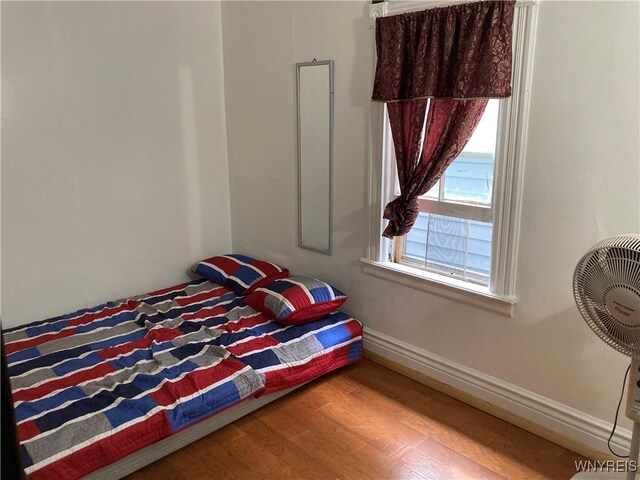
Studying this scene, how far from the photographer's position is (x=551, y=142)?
2186 millimetres

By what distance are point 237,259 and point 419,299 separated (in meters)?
1.35

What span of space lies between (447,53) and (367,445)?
5.81ft

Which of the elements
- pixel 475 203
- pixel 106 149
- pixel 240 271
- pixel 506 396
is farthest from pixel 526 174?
pixel 106 149

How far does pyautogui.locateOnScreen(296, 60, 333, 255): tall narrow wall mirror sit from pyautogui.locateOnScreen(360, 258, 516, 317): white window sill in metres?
0.41

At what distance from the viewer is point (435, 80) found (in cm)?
241

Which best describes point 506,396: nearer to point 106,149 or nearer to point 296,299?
point 296,299

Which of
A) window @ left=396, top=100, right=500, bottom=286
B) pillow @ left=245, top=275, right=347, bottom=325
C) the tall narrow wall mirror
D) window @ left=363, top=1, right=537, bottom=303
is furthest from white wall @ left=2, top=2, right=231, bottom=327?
window @ left=396, top=100, right=500, bottom=286

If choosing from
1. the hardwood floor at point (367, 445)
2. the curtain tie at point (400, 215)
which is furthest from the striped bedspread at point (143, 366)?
the curtain tie at point (400, 215)

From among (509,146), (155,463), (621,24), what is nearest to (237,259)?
(155,463)

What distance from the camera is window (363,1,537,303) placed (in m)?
2.26

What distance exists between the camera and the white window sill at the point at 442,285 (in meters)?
2.46

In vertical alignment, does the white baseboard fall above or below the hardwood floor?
above

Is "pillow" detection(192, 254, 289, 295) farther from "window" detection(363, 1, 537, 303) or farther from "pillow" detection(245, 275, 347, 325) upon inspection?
"window" detection(363, 1, 537, 303)

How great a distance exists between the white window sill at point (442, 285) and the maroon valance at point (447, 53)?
89 centimetres
